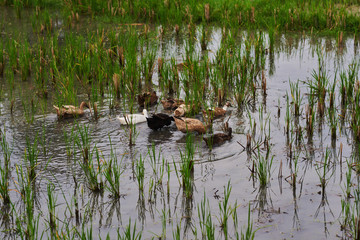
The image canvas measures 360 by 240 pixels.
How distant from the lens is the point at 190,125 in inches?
215

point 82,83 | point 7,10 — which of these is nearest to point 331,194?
point 82,83

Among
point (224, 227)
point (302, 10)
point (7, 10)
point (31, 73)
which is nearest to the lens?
point (224, 227)

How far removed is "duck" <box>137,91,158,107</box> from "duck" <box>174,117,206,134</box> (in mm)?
1025

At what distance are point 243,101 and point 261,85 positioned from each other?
2.13ft

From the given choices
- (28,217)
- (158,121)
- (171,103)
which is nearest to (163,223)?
(28,217)

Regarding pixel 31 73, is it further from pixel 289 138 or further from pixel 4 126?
pixel 289 138

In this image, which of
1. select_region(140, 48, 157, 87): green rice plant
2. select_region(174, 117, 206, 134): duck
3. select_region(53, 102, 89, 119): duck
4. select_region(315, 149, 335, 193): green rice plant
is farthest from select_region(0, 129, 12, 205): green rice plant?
select_region(140, 48, 157, 87): green rice plant

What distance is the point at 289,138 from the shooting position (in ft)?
17.5

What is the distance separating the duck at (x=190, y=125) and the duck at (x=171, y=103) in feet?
2.73

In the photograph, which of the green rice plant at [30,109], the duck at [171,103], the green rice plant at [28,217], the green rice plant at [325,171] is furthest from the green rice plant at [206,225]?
the green rice plant at [30,109]

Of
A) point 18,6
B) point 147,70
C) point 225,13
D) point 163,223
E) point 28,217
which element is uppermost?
point 18,6

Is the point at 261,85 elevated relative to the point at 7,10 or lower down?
lower down

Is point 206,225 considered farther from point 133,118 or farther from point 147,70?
point 147,70

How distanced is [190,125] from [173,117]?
243 mm
